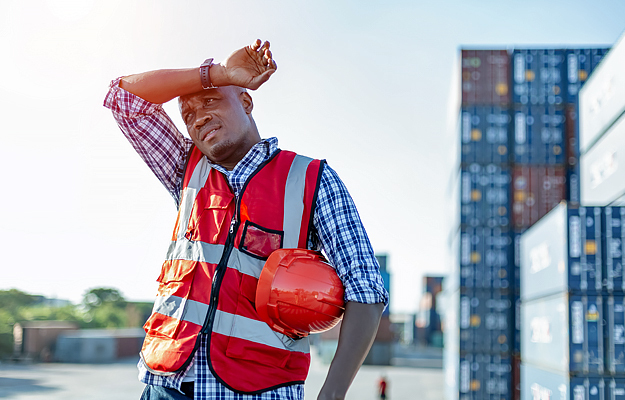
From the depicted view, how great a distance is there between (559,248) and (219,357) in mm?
9576

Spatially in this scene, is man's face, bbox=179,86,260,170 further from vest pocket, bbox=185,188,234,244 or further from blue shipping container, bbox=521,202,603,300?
blue shipping container, bbox=521,202,603,300

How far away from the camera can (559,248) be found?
1043 centimetres

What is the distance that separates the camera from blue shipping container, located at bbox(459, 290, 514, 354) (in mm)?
16000

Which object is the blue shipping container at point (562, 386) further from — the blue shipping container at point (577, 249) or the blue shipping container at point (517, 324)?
the blue shipping container at point (517, 324)

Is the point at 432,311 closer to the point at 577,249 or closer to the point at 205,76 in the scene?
the point at 577,249

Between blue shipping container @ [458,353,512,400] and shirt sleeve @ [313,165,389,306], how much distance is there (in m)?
14.8

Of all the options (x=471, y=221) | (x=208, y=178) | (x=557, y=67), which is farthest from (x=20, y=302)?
(x=208, y=178)

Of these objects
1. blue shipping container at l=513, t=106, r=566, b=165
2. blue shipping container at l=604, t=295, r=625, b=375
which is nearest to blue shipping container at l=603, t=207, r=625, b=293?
blue shipping container at l=604, t=295, r=625, b=375

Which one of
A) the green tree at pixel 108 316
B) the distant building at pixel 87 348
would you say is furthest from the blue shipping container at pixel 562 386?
the green tree at pixel 108 316

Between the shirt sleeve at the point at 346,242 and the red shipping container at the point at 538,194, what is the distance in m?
15.2

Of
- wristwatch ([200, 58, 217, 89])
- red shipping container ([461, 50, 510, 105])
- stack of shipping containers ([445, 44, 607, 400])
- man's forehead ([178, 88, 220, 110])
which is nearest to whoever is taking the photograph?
wristwatch ([200, 58, 217, 89])

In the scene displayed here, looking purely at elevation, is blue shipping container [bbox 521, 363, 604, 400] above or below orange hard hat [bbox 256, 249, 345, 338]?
below

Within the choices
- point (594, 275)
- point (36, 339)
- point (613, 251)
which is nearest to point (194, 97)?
point (594, 275)

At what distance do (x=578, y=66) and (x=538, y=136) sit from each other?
206 centimetres
